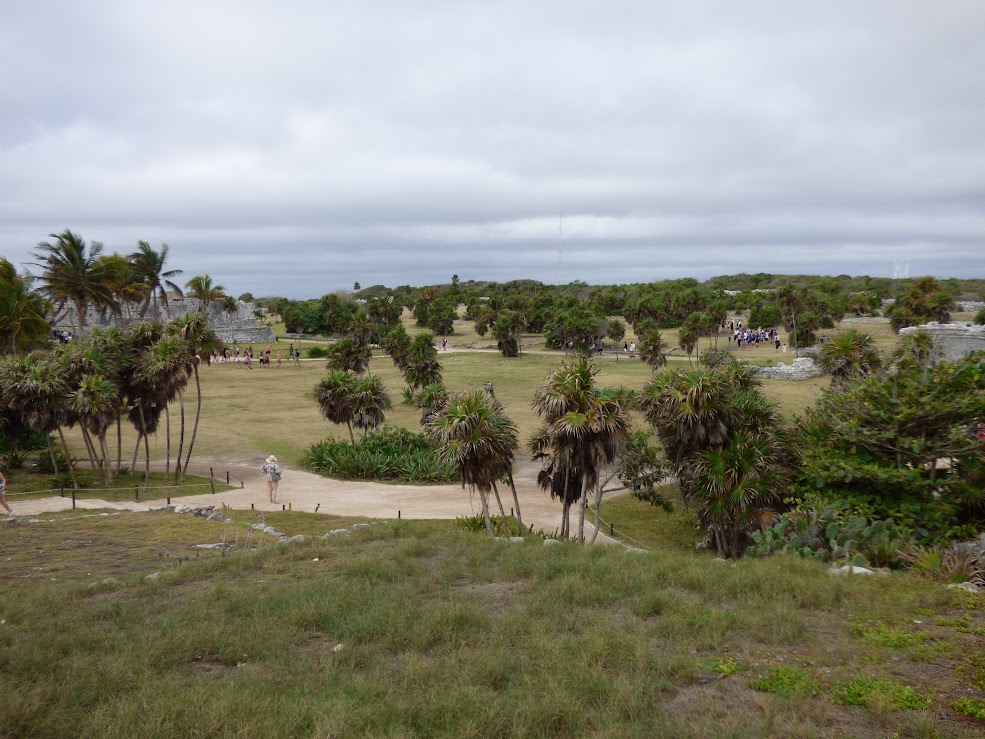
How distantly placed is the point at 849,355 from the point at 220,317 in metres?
81.1

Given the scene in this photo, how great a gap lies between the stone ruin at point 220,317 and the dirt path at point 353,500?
58.6 metres

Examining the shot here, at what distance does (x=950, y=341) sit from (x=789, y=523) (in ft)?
114

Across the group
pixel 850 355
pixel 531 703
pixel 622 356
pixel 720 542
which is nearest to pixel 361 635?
pixel 531 703

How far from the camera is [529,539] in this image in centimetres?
1486

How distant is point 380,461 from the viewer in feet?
92.5

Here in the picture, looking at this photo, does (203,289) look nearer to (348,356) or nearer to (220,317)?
(220,317)

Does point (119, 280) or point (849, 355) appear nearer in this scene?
point (849, 355)

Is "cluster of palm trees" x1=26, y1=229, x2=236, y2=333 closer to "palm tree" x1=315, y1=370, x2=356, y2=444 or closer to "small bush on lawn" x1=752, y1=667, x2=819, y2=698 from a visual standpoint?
"palm tree" x1=315, y1=370, x2=356, y2=444

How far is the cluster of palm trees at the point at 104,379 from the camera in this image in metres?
23.1

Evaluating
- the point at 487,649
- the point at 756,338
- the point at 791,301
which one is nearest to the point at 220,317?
the point at 756,338

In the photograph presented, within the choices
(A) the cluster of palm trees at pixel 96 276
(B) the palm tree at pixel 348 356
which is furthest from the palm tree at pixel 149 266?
(B) the palm tree at pixel 348 356

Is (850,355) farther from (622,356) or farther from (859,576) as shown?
(622,356)

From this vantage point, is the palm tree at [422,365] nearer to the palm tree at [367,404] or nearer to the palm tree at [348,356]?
the palm tree at [348,356]

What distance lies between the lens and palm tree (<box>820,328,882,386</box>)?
1032 inches
